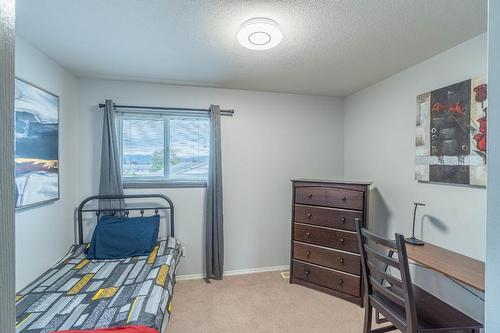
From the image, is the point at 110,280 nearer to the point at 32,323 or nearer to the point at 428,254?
the point at 32,323

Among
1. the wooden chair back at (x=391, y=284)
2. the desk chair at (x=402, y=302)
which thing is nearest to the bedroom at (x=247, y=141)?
the desk chair at (x=402, y=302)

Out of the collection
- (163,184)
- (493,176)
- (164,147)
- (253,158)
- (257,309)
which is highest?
(164,147)

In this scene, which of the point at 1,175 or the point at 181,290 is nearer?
the point at 1,175

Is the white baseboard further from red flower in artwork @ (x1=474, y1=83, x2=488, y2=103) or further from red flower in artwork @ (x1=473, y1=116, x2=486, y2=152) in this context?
red flower in artwork @ (x1=474, y1=83, x2=488, y2=103)

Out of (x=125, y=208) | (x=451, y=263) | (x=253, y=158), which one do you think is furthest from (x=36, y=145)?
(x=451, y=263)

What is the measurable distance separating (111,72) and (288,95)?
6.74 feet

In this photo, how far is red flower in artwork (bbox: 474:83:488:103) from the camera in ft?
5.61

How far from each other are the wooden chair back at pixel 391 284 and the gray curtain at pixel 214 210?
1621 millimetres

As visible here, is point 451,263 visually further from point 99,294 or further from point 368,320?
point 99,294

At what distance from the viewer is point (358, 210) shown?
253 centimetres

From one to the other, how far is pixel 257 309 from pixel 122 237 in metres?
1.51

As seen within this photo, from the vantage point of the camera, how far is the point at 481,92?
5.67ft

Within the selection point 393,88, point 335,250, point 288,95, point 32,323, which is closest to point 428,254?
point 335,250

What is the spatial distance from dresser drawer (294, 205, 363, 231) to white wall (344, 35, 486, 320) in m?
0.45
